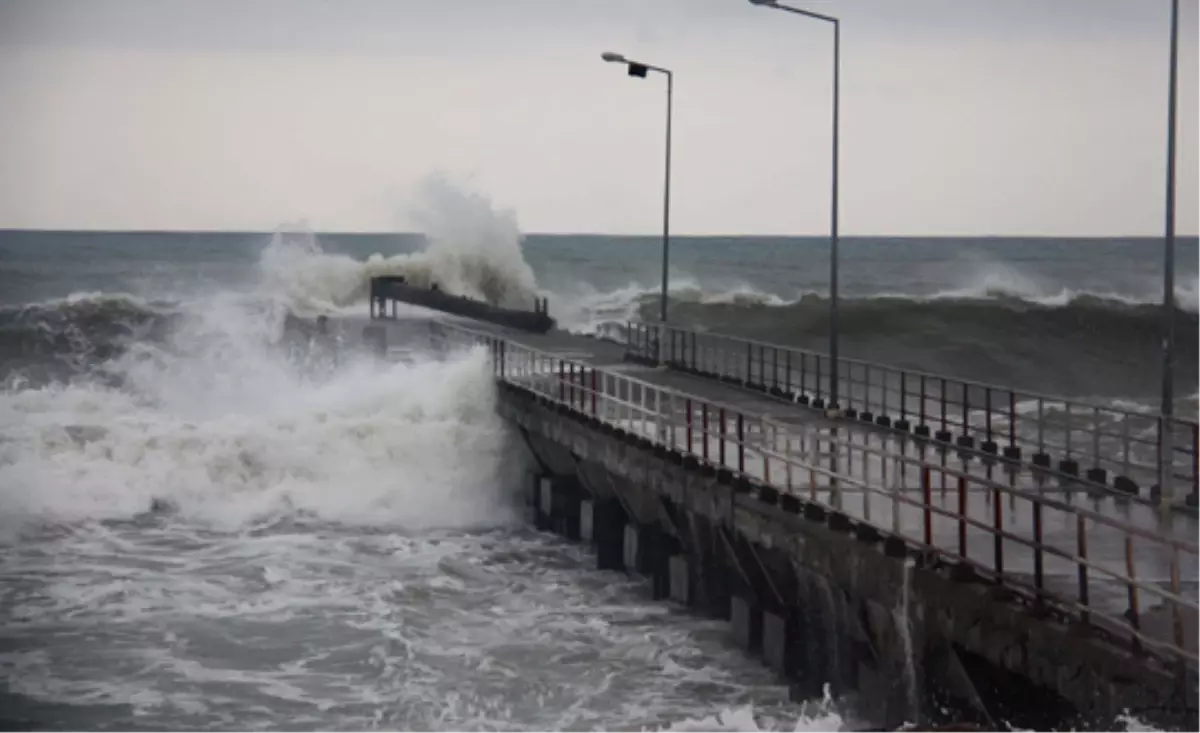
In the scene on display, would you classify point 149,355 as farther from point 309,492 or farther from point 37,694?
point 37,694

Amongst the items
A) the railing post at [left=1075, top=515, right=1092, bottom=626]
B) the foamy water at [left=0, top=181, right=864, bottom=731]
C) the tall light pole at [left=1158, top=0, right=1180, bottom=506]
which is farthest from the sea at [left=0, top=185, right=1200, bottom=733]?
the tall light pole at [left=1158, top=0, right=1180, bottom=506]

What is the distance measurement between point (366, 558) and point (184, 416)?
37.7 feet

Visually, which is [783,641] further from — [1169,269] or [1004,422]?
[1004,422]

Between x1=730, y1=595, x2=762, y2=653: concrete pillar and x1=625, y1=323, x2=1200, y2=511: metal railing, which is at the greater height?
x1=625, y1=323, x2=1200, y2=511: metal railing

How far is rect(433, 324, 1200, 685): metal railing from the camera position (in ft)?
30.7

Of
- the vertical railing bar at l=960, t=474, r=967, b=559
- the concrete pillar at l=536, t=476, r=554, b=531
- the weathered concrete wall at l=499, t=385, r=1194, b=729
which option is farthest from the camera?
the concrete pillar at l=536, t=476, r=554, b=531

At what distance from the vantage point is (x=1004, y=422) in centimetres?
3231

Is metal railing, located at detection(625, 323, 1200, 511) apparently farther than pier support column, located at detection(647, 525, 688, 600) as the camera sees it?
No

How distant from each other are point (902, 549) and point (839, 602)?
4.52 ft

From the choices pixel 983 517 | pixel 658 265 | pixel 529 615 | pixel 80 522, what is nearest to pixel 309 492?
pixel 80 522

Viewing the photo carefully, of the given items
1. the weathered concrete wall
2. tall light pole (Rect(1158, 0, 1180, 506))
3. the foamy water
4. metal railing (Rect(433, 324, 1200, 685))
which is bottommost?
the foamy water

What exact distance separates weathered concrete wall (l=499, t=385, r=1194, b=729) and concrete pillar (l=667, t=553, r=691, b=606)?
0.06ft

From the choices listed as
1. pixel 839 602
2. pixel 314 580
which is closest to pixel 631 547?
pixel 314 580

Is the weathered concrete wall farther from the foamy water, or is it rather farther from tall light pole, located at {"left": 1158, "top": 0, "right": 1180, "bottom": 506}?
tall light pole, located at {"left": 1158, "top": 0, "right": 1180, "bottom": 506}
